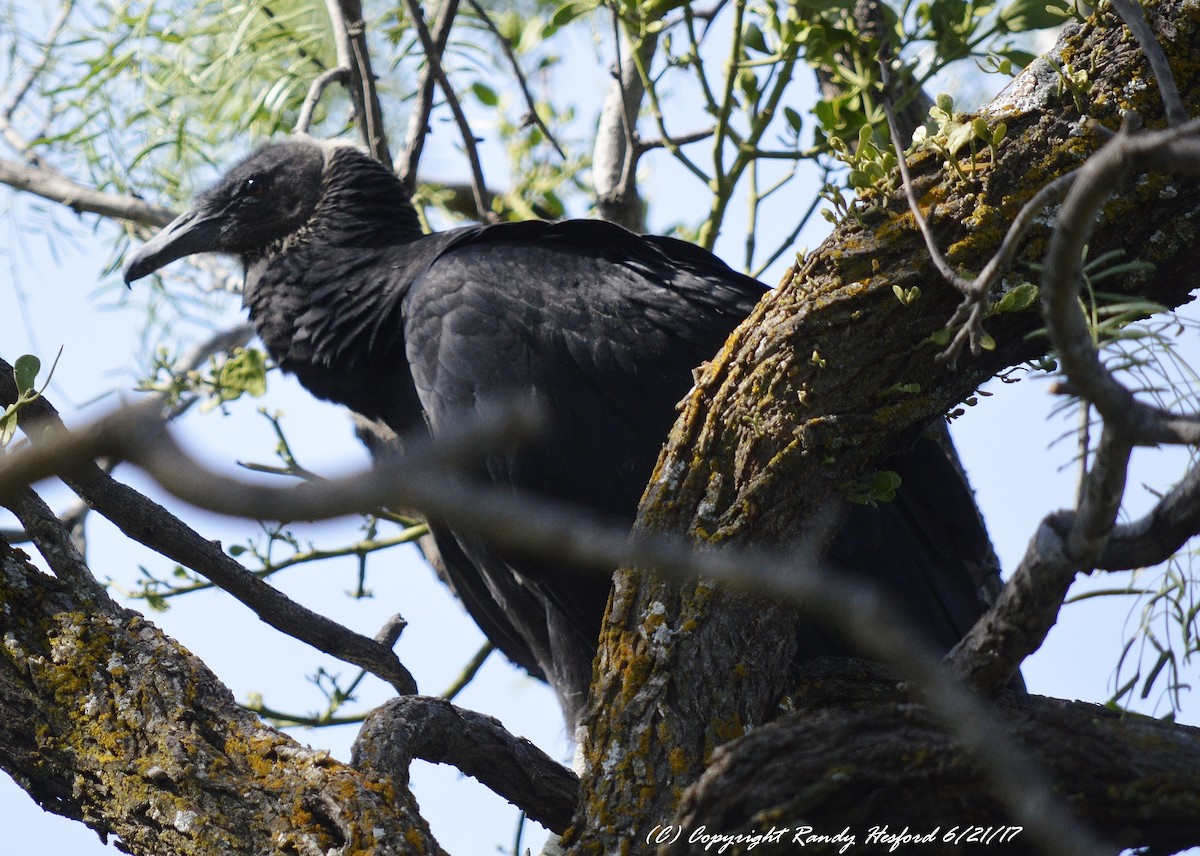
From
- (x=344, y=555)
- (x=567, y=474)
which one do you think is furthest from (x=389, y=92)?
(x=567, y=474)

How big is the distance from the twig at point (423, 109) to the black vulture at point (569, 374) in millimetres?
539

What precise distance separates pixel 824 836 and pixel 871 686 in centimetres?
67

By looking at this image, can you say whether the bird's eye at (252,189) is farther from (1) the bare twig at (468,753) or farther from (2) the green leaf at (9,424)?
(1) the bare twig at (468,753)

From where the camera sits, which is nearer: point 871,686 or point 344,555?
point 871,686

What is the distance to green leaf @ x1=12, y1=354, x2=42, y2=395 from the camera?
2.17m

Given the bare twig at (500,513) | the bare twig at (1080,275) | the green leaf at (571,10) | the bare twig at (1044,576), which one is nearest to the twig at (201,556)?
the bare twig at (1044,576)

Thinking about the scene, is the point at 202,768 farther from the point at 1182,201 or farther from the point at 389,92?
the point at 389,92

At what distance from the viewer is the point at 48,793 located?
2244mm

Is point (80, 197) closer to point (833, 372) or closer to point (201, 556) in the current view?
point (201, 556)

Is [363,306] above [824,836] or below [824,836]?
above

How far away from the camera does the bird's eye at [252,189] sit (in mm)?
4328

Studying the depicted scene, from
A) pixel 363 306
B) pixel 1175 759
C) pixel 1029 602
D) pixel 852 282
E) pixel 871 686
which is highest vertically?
pixel 363 306

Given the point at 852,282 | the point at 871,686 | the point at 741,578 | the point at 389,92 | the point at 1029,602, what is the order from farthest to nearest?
the point at 389,92, the point at 871,686, the point at 852,282, the point at 1029,602, the point at 741,578

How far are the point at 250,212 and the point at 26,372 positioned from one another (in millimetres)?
2210
